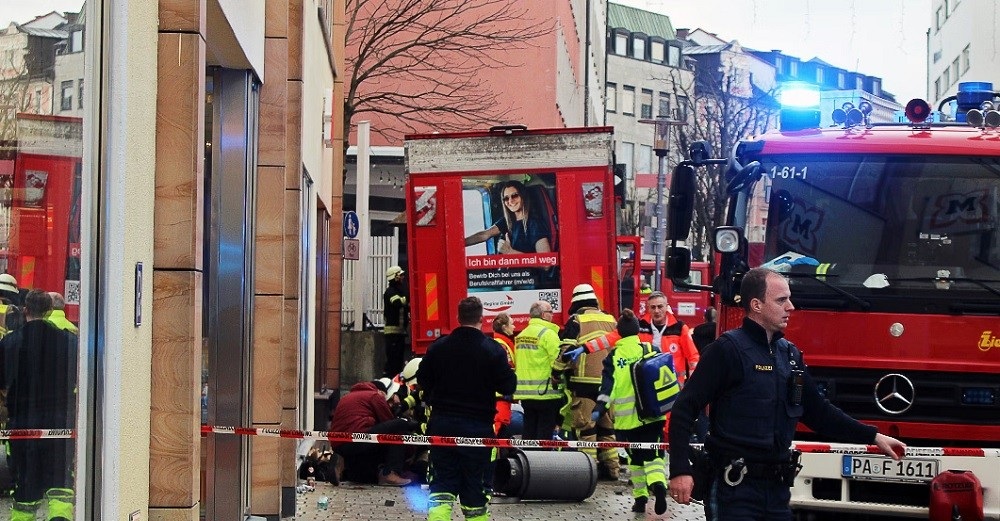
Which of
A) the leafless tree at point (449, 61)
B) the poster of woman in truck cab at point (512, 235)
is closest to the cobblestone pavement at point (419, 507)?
the poster of woman in truck cab at point (512, 235)

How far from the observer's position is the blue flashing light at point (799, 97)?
10203mm

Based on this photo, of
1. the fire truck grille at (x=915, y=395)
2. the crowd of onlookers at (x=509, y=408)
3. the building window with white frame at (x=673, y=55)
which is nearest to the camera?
the fire truck grille at (x=915, y=395)

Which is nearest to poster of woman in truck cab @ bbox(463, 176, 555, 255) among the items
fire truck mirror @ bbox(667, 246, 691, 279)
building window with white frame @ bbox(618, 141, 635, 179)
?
fire truck mirror @ bbox(667, 246, 691, 279)

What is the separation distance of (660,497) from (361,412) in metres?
3.02

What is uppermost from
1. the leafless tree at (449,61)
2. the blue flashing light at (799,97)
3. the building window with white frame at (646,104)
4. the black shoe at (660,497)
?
the building window with white frame at (646,104)

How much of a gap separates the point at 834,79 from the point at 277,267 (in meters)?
109

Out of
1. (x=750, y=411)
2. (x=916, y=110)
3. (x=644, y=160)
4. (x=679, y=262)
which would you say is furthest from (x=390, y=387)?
(x=644, y=160)

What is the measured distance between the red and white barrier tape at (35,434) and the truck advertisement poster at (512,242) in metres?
11.3

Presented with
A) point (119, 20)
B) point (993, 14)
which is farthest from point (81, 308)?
point (993, 14)

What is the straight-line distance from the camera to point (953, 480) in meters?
8.34

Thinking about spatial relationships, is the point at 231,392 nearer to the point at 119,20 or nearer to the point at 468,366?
the point at 468,366

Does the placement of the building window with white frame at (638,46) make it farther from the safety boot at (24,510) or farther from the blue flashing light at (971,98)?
the safety boot at (24,510)

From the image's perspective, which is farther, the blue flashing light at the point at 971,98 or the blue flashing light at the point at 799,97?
the blue flashing light at the point at 971,98

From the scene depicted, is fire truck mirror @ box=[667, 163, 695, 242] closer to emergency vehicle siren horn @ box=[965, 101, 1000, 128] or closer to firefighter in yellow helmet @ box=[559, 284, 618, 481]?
emergency vehicle siren horn @ box=[965, 101, 1000, 128]
